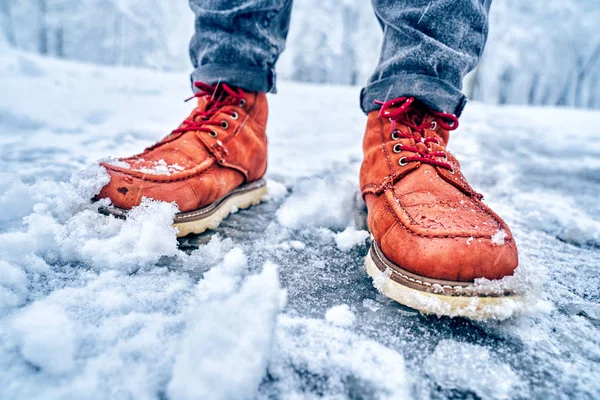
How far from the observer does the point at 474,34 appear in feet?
3.41

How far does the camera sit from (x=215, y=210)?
1.12 metres

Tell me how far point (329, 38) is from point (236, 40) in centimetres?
2342

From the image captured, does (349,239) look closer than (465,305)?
No

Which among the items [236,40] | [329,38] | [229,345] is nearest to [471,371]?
[229,345]

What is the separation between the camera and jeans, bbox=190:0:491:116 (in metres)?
1.02

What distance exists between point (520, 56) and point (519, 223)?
25.0 m

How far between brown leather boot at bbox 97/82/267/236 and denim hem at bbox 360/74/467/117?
0.50 meters

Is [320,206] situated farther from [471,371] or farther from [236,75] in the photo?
[471,371]

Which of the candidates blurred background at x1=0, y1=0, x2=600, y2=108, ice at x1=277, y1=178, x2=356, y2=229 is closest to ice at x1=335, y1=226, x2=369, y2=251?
ice at x1=277, y1=178, x2=356, y2=229

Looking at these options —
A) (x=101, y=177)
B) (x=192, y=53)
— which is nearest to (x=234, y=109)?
(x=192, y=53)

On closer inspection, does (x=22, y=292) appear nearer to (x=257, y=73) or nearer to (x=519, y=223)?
(x=257, y=73)

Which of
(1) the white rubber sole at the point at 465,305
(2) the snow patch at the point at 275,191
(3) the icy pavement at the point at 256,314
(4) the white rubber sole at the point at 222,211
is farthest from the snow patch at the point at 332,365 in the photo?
(2) the snow patch at the point at 275,191

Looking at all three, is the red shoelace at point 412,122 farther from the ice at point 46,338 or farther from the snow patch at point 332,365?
the ice at point 46,338

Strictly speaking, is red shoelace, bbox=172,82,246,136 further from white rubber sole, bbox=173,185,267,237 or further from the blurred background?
the blurred background
